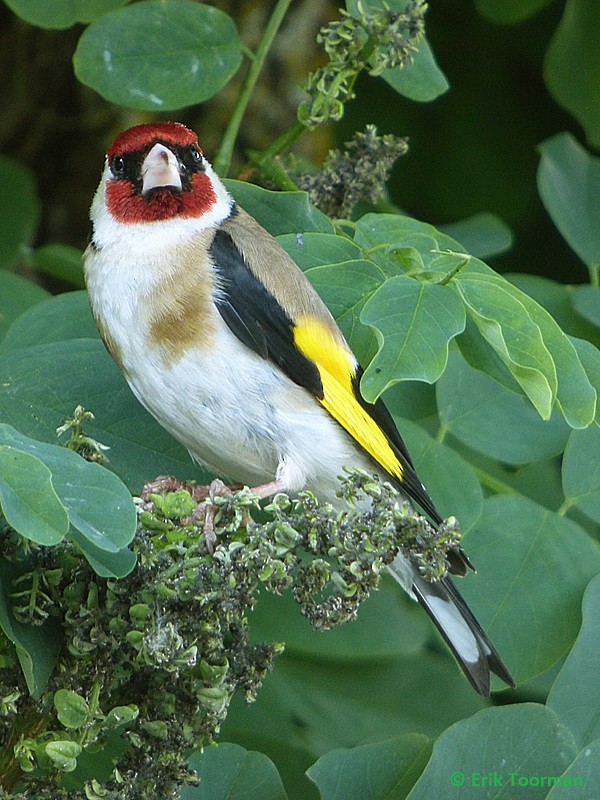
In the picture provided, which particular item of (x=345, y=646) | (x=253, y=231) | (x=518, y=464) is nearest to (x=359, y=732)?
(x=345, y=646)

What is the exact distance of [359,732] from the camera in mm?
2992

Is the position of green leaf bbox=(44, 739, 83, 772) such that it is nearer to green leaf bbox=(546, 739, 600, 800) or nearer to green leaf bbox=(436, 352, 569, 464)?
green leaf bbox=(546, 739, 600, 800)

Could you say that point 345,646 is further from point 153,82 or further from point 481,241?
point 153,82

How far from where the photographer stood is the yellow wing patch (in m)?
2.21

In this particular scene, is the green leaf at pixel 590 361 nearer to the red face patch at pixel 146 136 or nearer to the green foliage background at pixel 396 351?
the green foliage background at pixel 396 351

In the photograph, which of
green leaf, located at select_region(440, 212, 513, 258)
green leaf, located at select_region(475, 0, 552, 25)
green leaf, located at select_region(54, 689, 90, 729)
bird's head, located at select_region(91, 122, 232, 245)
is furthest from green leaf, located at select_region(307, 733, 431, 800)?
green leaf, located at select_region(475, 0, 552, 25)

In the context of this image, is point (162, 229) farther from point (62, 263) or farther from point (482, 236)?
point (482, 236)

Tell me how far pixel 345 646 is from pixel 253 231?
118cm

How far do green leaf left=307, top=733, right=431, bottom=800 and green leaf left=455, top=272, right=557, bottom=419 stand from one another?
67 cm

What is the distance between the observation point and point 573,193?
313cm

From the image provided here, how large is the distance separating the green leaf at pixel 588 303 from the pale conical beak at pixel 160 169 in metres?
1.06

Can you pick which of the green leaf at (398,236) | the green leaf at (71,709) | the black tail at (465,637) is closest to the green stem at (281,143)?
the green leaf at (398,236)

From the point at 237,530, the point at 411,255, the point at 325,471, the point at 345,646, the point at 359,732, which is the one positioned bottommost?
the point at 359,732

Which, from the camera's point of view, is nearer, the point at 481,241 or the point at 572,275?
the point at 481,241
